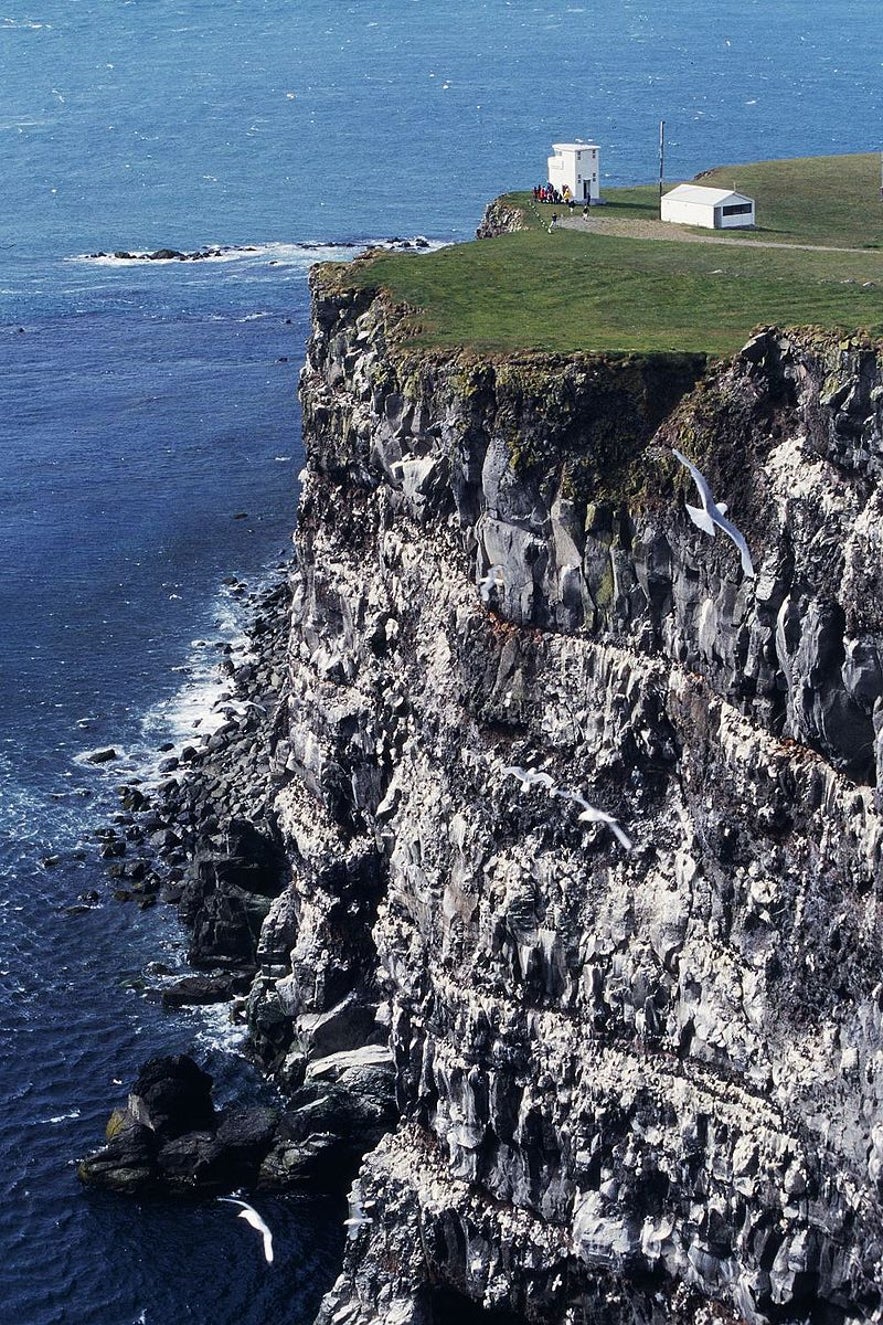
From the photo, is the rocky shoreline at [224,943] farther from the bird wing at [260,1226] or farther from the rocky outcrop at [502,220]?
the rocky outcrop at [502,220]

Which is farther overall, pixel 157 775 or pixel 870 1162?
pixel 157 775

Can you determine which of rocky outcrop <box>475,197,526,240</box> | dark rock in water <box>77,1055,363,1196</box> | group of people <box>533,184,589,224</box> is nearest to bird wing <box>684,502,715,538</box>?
dark rock in water <box>77,1055,363,1196</box>

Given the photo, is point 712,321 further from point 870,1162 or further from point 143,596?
point 143,596

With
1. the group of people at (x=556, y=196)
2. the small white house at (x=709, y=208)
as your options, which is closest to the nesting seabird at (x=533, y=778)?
the small white house at (x=709, y=208)

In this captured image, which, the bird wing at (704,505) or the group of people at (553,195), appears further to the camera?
the group of people at (553,195)

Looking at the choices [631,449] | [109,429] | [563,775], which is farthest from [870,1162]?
[109,429]

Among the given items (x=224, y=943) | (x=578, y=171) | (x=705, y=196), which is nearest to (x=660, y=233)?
(x=705, y=196)

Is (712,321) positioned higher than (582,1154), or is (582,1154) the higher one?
(712,321)
